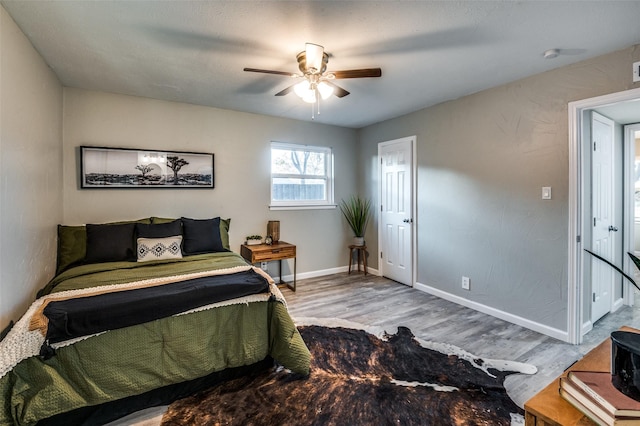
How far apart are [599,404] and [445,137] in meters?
3.08

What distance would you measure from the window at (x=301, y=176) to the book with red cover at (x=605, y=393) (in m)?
3.61

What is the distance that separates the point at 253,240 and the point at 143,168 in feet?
5.09

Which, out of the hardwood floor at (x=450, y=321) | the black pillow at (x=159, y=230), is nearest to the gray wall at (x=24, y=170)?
the black pillow at (x=159, y=230)

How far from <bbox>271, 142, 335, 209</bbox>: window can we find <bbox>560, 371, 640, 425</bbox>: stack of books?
359 cm

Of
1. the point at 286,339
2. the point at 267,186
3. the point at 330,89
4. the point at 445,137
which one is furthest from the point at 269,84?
the point at 286,339

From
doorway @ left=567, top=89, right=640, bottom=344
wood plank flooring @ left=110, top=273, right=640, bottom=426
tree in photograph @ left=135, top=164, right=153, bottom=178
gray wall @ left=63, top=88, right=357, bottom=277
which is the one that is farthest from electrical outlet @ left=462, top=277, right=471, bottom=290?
tree in photograph @ left=135, top=164, right=153, bottom=178

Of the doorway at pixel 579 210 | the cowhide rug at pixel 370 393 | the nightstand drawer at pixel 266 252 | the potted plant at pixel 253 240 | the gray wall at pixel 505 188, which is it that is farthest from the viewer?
the potted plant at pixel 253 240

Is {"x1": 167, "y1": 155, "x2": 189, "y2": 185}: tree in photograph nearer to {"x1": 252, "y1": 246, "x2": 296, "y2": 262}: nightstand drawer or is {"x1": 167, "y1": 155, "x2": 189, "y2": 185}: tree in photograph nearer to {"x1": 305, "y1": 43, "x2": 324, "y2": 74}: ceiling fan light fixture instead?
{"x1": 252, "y1": 246, "x2": 296, "y2": 262}: nightstand drawer

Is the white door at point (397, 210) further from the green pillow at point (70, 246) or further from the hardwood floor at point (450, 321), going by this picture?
the green pillow at point (70, 246)

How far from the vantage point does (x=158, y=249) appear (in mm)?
2896

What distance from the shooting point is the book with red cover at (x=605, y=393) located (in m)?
0.94

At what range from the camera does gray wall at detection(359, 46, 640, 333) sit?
2.57m

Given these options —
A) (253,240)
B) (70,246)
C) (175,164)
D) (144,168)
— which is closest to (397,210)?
(253,240)

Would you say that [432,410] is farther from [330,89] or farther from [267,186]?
[267,186]
